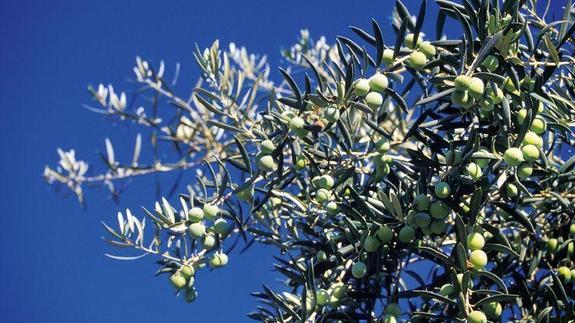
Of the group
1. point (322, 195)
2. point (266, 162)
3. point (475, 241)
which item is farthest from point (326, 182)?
point (475, 241)

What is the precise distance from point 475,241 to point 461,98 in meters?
0.28

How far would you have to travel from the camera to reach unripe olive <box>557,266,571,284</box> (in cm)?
174

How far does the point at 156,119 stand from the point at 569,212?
4.98 ft

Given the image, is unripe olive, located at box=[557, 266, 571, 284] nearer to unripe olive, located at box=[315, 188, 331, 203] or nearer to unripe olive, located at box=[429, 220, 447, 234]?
unripe olive, located at box=[429, 220, 447, 234]

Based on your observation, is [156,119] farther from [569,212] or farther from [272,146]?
[569,212]

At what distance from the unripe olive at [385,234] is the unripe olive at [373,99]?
0.83 ft

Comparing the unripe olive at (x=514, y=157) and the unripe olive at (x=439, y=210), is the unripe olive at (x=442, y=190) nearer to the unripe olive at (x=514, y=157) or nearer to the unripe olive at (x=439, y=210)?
the unripe olive at (x=439, y=210)

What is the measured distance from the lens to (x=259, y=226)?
1891mm

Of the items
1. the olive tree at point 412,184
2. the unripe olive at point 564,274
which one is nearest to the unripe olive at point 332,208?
the olive tree at point 412,184

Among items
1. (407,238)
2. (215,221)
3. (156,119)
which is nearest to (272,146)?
(215,221)

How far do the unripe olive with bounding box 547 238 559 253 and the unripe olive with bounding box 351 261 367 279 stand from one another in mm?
580

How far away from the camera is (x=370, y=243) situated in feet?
4.99

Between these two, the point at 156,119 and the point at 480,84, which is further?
the point at 156,119

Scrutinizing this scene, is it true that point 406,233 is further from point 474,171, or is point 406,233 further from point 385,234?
point 474,171
